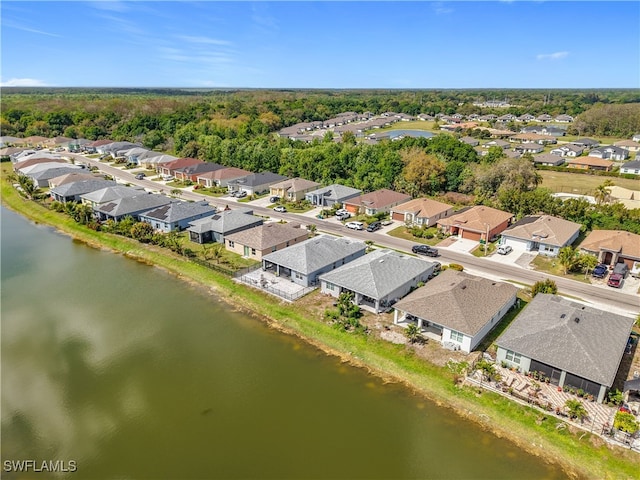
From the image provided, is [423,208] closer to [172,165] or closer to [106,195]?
[106,195]

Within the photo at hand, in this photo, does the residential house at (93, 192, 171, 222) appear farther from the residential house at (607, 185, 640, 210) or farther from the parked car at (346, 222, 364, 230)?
the residential house at (607, 185, 640, 210)

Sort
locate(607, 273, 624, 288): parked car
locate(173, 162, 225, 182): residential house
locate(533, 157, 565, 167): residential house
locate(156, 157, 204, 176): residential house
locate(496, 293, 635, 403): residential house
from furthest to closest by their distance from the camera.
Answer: locate(533, 157, 565, 167): residential house → locate(156, 157, 204, 176): residential house → locate(173, 162, 225, 182): residential house → locate(607, 273, 624, 288): parked car → locate(496, 293, 635, 403): residential house

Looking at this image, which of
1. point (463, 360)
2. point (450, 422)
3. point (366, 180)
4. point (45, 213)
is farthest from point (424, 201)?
point (45, 213)

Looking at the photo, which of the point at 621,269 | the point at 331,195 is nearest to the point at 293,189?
the point at 331,195

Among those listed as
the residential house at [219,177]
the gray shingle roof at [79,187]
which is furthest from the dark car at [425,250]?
the gray shingle roof at [79,187]

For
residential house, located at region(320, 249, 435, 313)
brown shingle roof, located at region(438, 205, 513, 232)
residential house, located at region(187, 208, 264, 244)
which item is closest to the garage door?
brown shingle roof, located at region(438, 205, 513, 232)

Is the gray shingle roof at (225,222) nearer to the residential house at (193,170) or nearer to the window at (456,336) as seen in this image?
the window at (456,336)

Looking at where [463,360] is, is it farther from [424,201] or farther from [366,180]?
[366,180]
